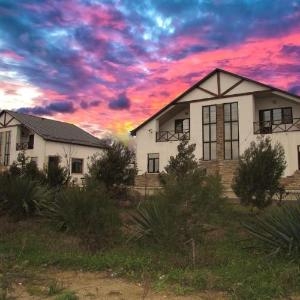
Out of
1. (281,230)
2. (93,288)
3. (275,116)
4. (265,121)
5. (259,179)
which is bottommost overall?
(93,288)

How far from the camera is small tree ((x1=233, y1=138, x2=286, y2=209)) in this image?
617 inches

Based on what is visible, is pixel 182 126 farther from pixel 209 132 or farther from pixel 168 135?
pixel 209 132

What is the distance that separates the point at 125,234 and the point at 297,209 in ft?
13.5

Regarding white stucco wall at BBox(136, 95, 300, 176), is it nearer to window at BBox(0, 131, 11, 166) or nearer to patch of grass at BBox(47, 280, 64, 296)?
window at BBox(0, 131, 11, 166)

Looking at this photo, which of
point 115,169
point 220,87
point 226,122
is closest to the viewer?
point 115,169

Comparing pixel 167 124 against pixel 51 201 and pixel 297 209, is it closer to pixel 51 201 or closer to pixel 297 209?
pixel 51 201

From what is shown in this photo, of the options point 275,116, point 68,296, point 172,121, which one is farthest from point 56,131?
point 68,296

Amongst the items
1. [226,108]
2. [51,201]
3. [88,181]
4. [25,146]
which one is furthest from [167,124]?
[88,181]

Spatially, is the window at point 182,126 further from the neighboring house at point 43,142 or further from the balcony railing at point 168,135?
the neighboring house at point 43,142

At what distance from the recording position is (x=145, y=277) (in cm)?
755

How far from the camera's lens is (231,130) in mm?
33375

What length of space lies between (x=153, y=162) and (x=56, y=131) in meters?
14.6

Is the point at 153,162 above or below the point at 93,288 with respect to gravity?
above

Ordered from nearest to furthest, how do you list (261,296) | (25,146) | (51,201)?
(261,296)
(51,201)
(25,146)
